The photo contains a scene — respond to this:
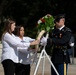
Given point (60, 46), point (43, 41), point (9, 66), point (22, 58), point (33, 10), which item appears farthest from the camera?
point (33, 10)

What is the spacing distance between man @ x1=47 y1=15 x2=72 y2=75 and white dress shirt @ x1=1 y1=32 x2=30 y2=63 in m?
0.55

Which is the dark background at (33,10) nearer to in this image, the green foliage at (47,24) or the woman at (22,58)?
the woman at (22,58)

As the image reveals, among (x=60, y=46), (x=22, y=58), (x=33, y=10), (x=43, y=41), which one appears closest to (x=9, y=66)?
(x=22, y=58)

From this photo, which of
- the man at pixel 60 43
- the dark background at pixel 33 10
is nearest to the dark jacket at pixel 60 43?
the man at pixel 60 43

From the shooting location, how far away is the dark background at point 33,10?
25916 mm

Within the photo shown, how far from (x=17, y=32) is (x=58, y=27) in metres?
0.89

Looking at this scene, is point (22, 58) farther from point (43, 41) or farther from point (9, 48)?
point (43, 41)

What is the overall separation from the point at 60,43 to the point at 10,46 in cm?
95

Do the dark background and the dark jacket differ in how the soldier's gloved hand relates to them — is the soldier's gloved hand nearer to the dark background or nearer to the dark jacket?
the dark jacket

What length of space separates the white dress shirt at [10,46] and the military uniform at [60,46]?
1.79 ft

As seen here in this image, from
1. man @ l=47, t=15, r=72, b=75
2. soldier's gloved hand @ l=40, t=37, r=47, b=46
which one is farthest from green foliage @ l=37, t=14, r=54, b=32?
soldier's gloved hand @ l=40, t=37, r=47, b=46

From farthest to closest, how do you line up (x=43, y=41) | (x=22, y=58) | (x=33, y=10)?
(x=33, y=10), (x=22, y=58), (x=43, y=41)

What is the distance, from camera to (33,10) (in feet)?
88.5

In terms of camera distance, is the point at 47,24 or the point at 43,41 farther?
the point at 47,24
